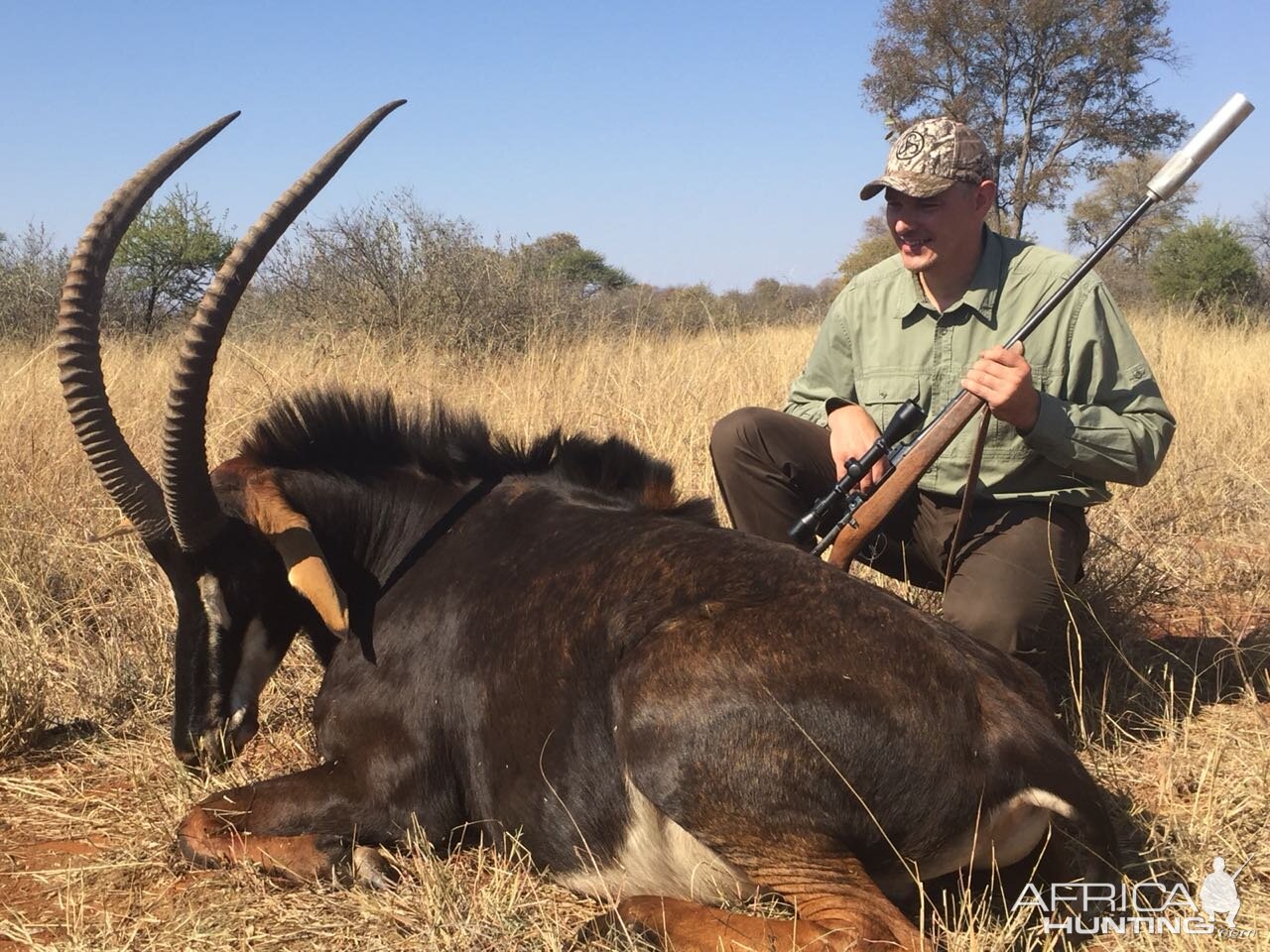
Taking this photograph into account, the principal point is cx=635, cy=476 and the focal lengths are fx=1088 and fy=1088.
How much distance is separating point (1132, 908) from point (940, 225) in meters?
2.24

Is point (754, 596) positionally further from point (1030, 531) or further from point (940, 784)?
point (1030, 531)

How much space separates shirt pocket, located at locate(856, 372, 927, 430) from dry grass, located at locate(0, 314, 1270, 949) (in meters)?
1.04

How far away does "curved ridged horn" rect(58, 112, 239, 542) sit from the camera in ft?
9.18

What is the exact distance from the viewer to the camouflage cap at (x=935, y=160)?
3.68m

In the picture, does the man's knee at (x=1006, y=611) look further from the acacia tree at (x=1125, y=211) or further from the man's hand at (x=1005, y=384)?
the acacia tree at (x=1125, y=211)

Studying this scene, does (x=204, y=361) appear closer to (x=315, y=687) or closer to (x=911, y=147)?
(x=315, y=687)

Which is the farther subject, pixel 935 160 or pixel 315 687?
pixel 315 687

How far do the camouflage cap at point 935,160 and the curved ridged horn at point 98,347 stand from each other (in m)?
2.15

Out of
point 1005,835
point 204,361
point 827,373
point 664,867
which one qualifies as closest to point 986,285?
point 827,373

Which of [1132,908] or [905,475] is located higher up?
[905,475]

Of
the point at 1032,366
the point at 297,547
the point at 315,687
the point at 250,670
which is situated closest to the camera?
the point at 297,547

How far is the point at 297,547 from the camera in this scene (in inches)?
121

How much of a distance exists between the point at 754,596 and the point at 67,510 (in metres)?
4.21

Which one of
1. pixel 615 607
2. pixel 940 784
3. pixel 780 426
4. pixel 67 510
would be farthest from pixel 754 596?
pixel 67 510
